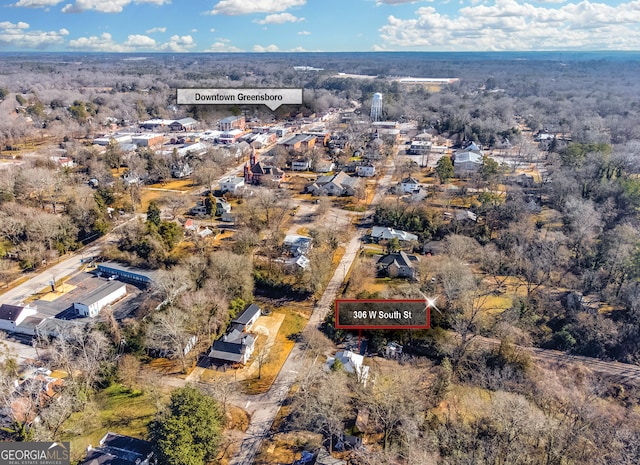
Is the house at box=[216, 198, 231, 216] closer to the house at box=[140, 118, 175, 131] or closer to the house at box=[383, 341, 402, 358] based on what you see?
the house at box=[383, 341, 402, 358]

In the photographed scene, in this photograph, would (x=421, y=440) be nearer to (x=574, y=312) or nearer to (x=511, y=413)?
(x=511, y=413)

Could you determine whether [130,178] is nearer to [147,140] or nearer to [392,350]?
[147,140]

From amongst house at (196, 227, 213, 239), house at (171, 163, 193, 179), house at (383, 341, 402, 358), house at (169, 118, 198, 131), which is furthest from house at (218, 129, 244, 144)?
house at (383, 341, 402, 358)

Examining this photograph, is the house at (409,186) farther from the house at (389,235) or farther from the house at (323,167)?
the house at (323,167)

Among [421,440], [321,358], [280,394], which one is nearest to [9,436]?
[280,394]

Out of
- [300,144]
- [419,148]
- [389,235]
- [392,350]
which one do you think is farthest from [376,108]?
[392,350]
